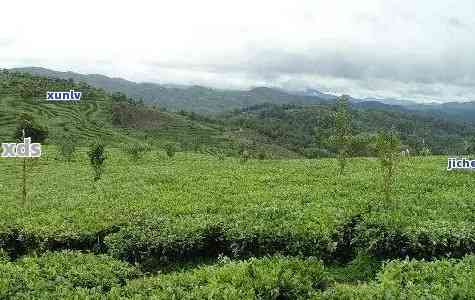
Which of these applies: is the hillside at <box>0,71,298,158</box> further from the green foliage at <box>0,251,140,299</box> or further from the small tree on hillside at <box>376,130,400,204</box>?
the green foliage at <box>0,251,140,299</box>

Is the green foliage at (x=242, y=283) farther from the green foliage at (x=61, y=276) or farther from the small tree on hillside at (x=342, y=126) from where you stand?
the small tree on hillside at (x=342, y=126)

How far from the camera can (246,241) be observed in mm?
17828

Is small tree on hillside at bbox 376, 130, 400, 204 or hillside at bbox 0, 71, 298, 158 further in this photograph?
hillside at bbox 0, 71, 298, 158

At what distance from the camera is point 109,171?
43.4 m

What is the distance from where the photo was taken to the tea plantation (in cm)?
1267

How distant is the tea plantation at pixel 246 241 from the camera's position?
12.7m

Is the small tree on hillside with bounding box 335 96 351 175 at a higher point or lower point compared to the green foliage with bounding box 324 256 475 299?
higher

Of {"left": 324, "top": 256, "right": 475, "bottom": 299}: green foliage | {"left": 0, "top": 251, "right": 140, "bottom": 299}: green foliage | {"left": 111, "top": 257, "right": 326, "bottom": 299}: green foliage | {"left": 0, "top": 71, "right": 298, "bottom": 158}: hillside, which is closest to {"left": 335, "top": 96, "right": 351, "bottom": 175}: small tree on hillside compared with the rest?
{"left": 324, "top": 256, "right": 475, "bottom": 299}: green foliage

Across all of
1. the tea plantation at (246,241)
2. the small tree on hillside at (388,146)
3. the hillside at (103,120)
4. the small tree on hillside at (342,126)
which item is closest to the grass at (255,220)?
the tea plantation at (246,241)

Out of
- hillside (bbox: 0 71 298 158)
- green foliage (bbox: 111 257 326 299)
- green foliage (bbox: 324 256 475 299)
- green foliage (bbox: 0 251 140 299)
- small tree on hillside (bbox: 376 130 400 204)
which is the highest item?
small tree on hillside (bbox: 376 130 400 204)

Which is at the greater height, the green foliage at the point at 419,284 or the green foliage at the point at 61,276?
the green foliage at the point at 419,284

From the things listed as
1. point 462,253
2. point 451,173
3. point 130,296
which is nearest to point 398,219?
point 462,253

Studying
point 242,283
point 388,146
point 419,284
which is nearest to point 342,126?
point 388,146

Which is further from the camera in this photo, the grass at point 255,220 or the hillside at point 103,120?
the hillside at point 103,120
